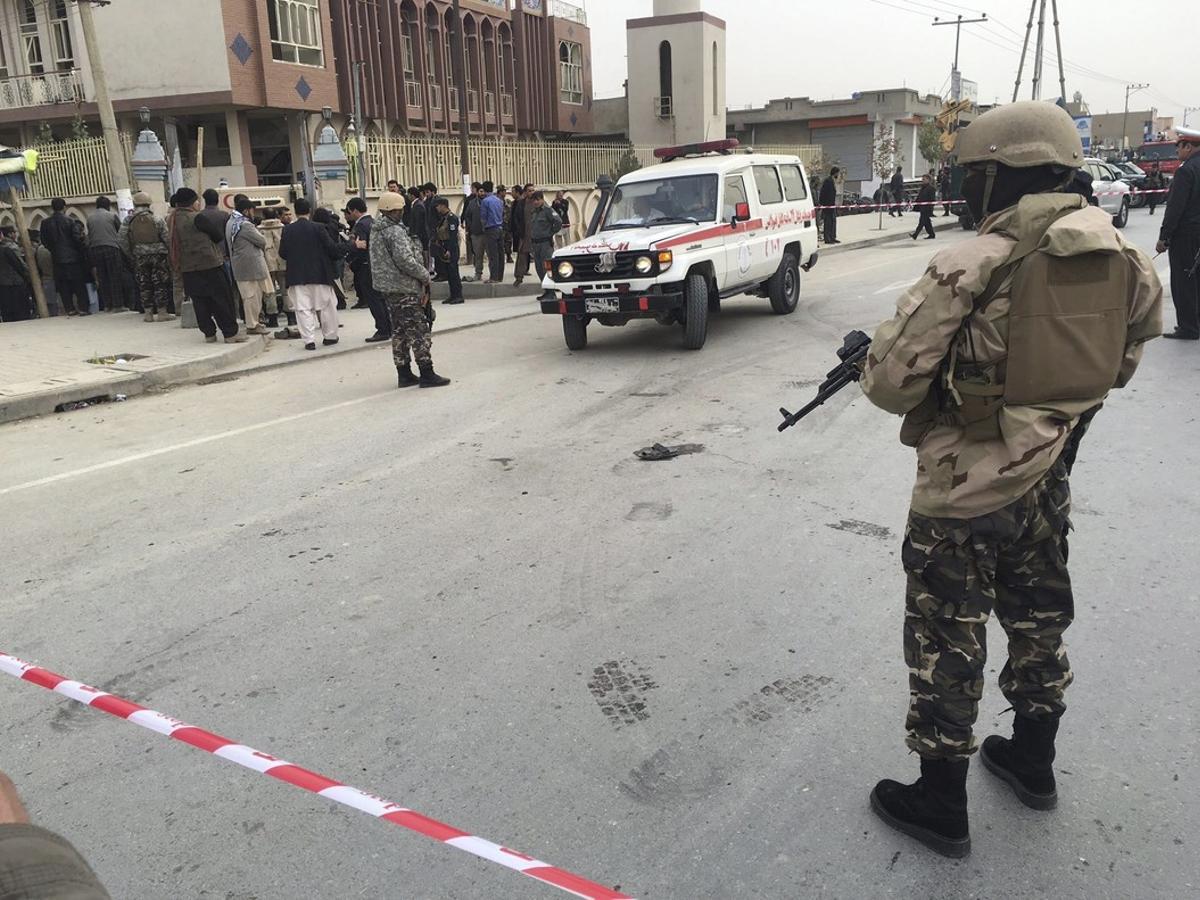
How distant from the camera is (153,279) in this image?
1376 centimetres

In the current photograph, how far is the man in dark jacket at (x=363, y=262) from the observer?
38.5ft

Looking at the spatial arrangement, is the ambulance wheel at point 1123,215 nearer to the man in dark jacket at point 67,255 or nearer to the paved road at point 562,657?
the paved road at point 562,657

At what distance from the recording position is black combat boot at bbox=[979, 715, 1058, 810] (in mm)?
2576

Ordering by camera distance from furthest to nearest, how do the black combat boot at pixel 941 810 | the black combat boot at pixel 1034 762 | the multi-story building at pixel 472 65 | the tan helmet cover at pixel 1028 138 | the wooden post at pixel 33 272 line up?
the multi-story building at pixel 472 65 < the wooden post at pixel 33 272 < the black combat boot at pixel 1034 762 < the black combat boot at pixel 941 810 < the tan helmet cover at pixel 1028 138

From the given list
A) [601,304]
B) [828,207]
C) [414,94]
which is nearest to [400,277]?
[601,304]

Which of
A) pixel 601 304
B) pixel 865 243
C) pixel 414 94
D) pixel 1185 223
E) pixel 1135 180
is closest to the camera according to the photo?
pixel 1185 223

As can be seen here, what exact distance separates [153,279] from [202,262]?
331 centimetres

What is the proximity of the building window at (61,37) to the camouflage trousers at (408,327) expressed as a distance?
2596 centimetres

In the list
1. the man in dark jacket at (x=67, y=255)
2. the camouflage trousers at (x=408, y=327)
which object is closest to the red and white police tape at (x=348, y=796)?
the camouflage trousers at (x=408, y=327)

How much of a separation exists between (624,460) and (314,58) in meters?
27.2

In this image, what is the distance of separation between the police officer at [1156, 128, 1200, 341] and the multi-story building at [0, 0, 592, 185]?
71.0 feet

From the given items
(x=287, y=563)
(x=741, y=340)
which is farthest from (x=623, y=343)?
(x=287, y=563)

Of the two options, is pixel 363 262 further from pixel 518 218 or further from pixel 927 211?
pixel 927 211

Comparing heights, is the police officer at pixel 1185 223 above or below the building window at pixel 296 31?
below
